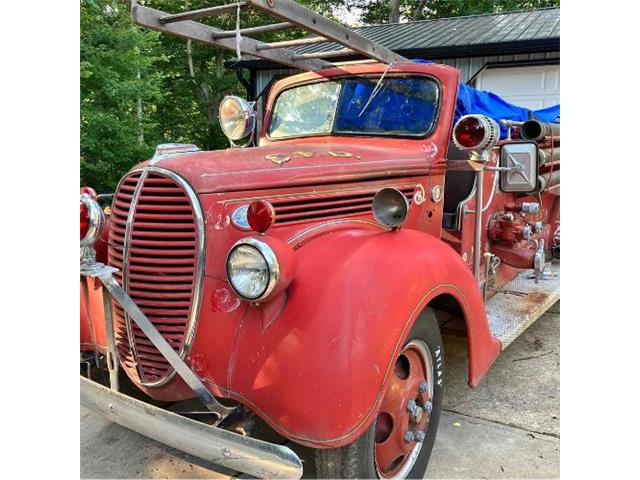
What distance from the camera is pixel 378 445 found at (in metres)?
2.38

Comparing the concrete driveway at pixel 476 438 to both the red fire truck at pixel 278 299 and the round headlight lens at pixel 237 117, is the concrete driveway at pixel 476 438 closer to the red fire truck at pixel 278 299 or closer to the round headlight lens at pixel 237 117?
the red fire truck at pixel 278 299

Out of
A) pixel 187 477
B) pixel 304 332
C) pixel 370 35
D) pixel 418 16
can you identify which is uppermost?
pixel 418 16

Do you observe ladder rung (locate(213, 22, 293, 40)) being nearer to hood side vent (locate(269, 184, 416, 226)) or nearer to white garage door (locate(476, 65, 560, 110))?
hood side vent (locate(269, 184, 416, 226))

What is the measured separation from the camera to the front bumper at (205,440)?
184 centimetres

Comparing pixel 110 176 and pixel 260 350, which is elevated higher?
pixel 110 176

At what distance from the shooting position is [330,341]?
78.6 inches

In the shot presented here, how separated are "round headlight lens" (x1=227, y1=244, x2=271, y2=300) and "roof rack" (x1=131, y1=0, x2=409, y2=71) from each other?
960 mm

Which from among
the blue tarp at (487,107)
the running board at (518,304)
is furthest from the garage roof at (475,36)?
the running board at (518,304)

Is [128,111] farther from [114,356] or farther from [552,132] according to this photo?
[114,356]

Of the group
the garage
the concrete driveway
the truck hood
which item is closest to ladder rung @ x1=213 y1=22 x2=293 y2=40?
the truck hood

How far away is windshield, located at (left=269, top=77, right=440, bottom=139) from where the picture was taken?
3486 millimetres

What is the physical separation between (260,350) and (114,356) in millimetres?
651

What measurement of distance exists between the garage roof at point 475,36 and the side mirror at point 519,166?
649 cm

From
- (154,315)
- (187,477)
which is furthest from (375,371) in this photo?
(187,477)
